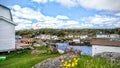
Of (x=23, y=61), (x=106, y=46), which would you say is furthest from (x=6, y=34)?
(x=106, y=46)

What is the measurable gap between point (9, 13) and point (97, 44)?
68.0 ft

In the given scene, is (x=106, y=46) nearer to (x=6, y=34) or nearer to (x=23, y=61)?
(x=6, y=34)

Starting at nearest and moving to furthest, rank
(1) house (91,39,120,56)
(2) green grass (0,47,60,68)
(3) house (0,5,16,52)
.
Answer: (2) green grass (0,47,60,68) → (3) house (0,5,16,52) → (1) house (91,39,120,56)

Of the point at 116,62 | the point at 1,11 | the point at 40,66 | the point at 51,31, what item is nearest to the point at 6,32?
the point at 1,11

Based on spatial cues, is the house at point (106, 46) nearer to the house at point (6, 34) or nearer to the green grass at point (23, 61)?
the house at point (6, 34)

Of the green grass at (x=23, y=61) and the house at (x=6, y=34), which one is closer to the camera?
the green grass at (x=23, y=61)

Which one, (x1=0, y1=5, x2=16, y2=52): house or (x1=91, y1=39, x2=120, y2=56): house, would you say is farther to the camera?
(x1=91, y1=39, x2=120, y2=56): house

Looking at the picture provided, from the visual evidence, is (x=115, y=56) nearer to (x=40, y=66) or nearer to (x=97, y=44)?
(x=40, y=66)

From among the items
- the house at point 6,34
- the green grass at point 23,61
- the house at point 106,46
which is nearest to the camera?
the green grass at point 23,61

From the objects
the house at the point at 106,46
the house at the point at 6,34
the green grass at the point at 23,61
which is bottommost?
the house at the point at 106,46

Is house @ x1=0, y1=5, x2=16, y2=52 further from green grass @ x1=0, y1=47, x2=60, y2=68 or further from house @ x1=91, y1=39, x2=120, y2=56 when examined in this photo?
house @ x1=91, y1=39, x2=120, y2=56

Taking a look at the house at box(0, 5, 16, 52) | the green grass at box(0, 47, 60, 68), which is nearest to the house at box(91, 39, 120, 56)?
the house at box(0, 5, 16, 52)

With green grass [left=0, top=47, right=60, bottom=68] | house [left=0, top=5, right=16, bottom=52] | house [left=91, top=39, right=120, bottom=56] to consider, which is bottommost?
house [left=91, top=39, right=120, bottom=56]

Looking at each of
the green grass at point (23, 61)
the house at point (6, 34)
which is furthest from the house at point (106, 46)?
the green grass at point (23, 61)
